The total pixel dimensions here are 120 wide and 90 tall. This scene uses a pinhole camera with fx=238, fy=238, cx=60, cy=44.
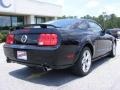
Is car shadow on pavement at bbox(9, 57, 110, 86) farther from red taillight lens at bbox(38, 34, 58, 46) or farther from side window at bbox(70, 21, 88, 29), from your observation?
side window at bbox(70, 21, 88, 29)

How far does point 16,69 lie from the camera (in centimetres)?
634

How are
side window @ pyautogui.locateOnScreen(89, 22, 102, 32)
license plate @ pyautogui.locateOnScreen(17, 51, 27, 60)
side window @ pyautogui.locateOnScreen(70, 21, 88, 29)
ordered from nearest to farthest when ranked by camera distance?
license plate @ pyautogui.locateOnScreen(17, 51, 27, 60), side window @ pyautogui.locateOnScreen(70, 21, 88, 29), side window @ pyautogui.locateOnScreen(89, 22, 102, 32)

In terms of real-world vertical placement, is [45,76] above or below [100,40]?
below

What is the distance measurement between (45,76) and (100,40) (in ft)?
6.45

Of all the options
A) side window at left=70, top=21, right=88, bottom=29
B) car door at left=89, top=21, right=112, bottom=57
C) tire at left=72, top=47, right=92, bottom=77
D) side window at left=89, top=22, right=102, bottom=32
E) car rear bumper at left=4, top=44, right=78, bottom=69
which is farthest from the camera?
side window at left=89, top=22, right=102, bottom=32

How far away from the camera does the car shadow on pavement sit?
16.8 ft

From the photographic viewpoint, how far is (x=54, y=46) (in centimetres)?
477

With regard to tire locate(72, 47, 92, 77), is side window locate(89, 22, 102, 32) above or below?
above

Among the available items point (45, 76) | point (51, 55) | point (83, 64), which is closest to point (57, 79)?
point (45, 76)

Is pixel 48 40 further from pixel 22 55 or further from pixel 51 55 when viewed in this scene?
pixel 22 55

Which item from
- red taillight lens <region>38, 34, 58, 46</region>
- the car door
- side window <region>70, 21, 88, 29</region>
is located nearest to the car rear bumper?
red taillight lens <region>38, 34, 58, 46</region>

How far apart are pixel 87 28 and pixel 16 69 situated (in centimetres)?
217

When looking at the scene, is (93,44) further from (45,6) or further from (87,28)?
(45,6)

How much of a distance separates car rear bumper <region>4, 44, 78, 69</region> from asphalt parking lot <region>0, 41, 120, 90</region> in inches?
16.3
